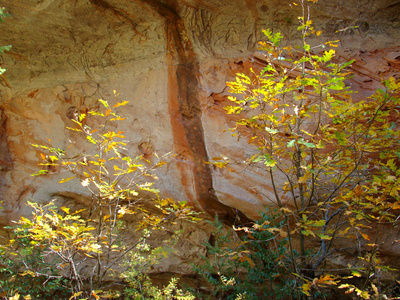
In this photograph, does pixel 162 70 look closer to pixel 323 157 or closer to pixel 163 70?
pixel 163 70

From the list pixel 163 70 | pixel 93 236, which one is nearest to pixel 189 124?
pixel 163 70

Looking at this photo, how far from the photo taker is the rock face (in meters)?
4.25

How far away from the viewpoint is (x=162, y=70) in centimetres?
450

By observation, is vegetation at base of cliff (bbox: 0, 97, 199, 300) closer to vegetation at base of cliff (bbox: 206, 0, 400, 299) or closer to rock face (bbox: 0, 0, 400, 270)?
rock face (bbox: 0, 0, 400, 270)

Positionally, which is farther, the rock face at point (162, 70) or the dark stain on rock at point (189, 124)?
the dark stain on rock at point (189, 124)

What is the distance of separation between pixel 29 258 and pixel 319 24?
471cm

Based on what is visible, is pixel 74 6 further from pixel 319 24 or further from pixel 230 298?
pixel 230 298

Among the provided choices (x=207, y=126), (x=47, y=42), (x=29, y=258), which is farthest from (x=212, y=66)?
(x=29, y=258)

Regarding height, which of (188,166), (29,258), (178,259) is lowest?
(178,259)

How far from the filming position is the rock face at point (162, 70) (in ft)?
14.0

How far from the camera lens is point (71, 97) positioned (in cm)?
471

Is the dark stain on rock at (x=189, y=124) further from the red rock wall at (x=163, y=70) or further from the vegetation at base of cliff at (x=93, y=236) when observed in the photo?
the vegetation at base of cliff at (x=93, y=236)

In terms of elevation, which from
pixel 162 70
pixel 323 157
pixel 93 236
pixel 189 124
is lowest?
pixel 93 236

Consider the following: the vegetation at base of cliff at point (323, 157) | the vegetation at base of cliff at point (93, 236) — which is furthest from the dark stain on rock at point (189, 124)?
the vegetation at base of cliff at point (323, 157)
